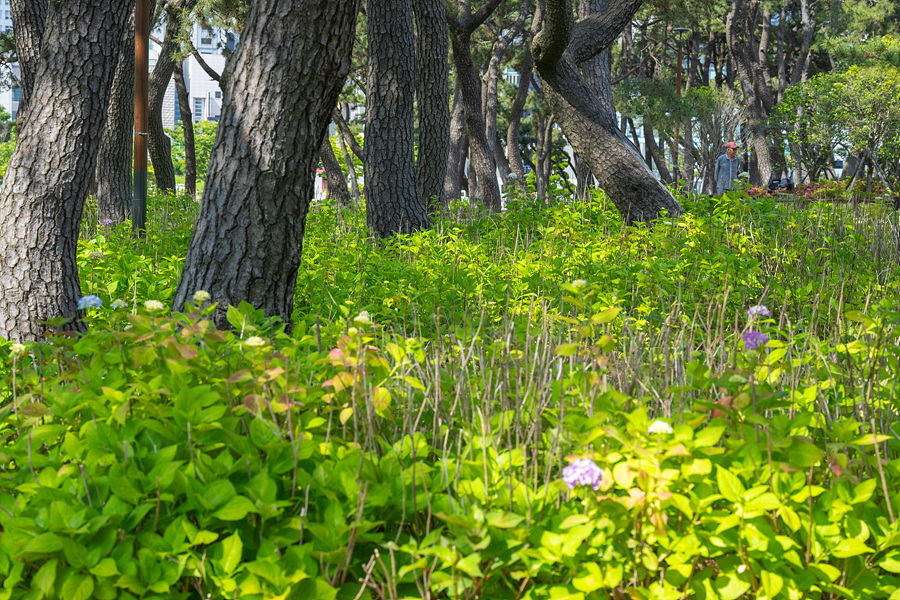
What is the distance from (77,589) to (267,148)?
95.7 inches

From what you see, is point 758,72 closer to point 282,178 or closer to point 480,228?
point 480,228

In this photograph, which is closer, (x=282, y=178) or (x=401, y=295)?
(x=282, y=178)


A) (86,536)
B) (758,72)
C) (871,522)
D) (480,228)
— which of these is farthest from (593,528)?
(758,72)

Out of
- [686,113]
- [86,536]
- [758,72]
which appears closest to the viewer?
[86,536]

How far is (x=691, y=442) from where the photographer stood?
5.75 ft

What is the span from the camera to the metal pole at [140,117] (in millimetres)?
8234

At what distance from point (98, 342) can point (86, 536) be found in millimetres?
890

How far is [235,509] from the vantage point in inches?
64.9

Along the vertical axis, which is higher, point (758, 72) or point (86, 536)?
point (758, 72)

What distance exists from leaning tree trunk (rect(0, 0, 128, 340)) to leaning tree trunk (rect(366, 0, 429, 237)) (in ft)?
11.7

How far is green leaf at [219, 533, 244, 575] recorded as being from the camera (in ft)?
5.28

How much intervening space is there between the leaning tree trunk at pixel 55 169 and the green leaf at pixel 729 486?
3527 millimetres

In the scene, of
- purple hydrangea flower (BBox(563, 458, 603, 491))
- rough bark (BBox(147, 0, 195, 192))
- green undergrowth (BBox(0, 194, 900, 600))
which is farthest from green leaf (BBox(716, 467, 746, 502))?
rough bark (BBox(147, 0, 195, 192))

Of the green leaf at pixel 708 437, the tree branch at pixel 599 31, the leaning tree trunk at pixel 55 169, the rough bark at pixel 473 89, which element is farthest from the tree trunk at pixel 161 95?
the green leaf at pixel 708 437
